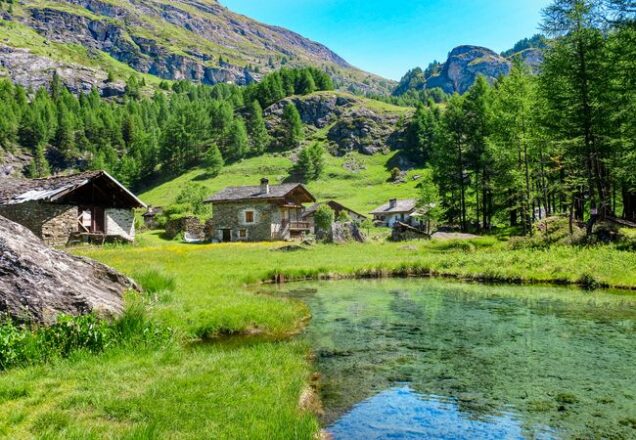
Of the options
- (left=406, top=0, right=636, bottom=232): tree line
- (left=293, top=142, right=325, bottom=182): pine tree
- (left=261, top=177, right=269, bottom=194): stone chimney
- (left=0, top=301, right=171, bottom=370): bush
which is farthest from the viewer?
(left=293, top=142, right=325, bottom=182): pine tree

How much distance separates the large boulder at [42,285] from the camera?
8852mm

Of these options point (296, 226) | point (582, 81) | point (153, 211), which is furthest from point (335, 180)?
point (582, 81)

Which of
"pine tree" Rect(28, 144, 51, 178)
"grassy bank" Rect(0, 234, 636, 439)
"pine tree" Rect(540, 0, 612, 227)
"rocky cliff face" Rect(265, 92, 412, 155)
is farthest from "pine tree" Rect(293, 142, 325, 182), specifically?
"grassy bank" Rect(0, 234, 636, 439)

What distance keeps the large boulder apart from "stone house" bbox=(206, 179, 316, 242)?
45407 mm

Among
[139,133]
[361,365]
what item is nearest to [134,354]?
[361,365]

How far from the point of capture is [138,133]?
161 m

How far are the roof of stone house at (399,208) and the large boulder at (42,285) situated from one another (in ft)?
281

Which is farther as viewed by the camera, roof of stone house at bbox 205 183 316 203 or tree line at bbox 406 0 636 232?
roof of stone house at bbox 205 183 316 203

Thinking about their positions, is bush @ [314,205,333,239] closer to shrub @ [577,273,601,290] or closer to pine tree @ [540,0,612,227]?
pine tree @ [540,0,612,227]

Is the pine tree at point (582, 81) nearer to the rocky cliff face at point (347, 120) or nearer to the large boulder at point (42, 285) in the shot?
the large boulder at point (42, 285)

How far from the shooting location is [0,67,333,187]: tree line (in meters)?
144

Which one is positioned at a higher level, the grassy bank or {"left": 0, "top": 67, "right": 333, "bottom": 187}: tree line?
{"left": 0, "top": 67, "right": 333, "bottom": 187}: tree line

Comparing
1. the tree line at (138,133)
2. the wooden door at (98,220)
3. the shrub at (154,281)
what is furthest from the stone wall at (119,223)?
the tree line at (138,133)

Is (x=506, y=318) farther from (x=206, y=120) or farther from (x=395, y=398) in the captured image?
(x=206, y=120)
